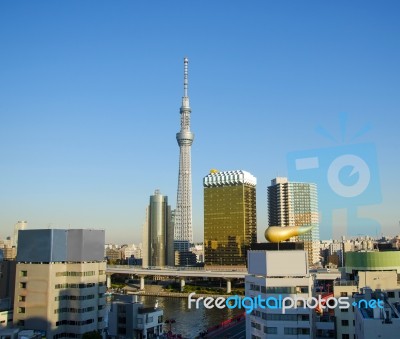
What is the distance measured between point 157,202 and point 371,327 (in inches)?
4896

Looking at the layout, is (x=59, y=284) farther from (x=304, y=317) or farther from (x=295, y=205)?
(x=295, y=205)

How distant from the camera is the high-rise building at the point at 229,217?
4158 inches

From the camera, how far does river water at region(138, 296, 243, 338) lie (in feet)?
153

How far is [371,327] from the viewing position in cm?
1922

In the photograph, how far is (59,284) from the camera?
3453 centimetres

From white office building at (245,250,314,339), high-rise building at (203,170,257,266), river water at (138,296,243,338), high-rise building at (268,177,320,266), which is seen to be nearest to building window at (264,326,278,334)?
white office building at (245,250,314,339)

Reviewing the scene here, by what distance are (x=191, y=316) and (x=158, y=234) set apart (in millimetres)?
84298

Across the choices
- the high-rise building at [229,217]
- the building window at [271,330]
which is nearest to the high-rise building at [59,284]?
the building window at [271,330]

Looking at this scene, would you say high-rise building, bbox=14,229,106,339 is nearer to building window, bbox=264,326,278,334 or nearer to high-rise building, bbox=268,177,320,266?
building window, bbox=264,326,278,334

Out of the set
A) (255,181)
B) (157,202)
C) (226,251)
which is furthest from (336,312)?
(157,202)

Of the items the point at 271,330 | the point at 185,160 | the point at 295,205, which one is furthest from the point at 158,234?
the point at 271,330

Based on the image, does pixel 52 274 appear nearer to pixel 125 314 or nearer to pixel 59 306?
pixel 59 306

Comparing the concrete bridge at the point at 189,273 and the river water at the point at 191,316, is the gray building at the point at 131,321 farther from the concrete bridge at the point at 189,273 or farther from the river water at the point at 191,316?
the concrete bridge at the point at 189,273

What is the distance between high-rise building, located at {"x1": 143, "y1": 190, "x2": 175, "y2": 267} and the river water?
224 ft
